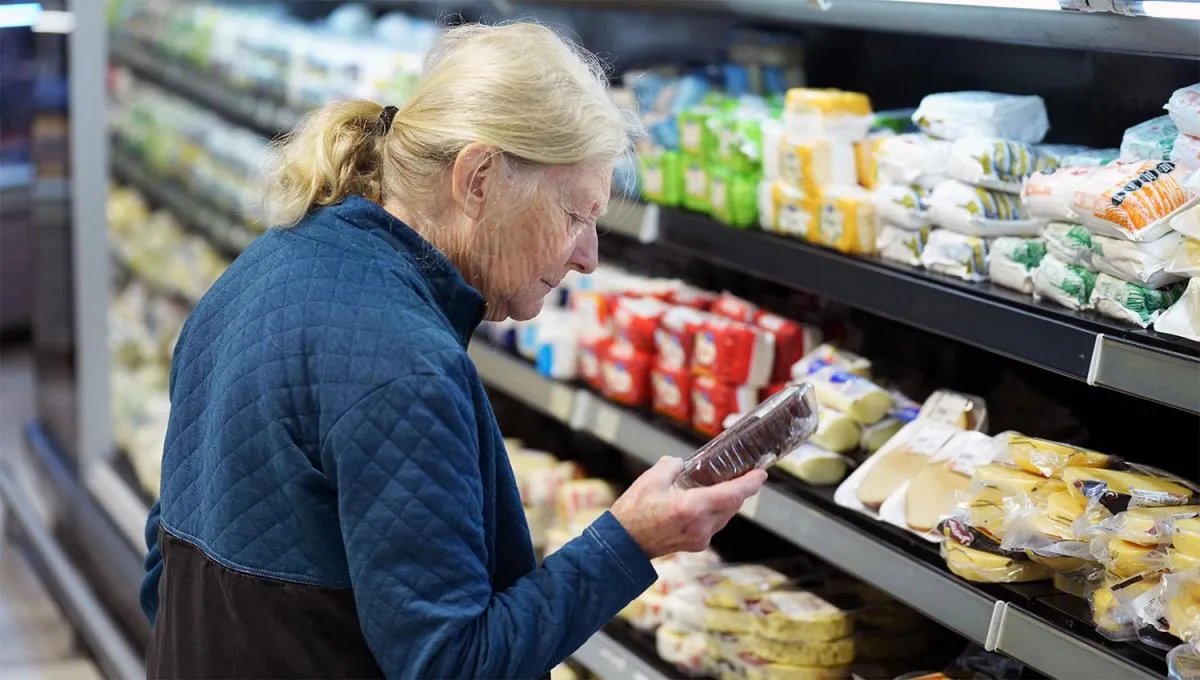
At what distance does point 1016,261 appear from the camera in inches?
76.5

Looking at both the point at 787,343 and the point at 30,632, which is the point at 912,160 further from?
the point at 30,632

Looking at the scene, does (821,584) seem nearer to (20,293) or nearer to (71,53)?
(71,53)

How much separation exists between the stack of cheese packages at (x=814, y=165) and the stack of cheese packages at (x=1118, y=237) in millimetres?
383

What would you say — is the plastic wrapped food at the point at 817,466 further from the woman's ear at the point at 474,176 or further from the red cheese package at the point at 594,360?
the woman's ear at the point at 474,176

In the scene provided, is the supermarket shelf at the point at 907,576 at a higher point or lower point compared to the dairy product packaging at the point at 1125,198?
lower

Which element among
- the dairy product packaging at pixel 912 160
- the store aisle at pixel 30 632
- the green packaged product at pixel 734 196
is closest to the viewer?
the dairy product packaging at pixel 912 160

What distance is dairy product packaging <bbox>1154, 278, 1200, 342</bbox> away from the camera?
5.44ft

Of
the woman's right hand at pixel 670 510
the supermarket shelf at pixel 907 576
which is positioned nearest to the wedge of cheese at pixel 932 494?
the supermarket shelf at pixel 907 576

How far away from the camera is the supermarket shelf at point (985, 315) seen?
64.4 inches

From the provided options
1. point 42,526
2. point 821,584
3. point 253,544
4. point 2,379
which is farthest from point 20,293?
point 253,544

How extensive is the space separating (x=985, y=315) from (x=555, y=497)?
140 cm

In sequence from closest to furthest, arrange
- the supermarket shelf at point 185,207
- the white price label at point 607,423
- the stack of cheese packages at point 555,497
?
the white price label at point 607,423 < the stack of cheese packages at point 555,497 < the supermarket shelf at point 185,207

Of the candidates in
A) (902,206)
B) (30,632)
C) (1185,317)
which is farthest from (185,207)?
(1185,317)

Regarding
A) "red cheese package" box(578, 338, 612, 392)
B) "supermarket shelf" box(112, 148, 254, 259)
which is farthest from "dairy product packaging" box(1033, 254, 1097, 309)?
"supermarket shelf" box(112, 148, 254, 259)
